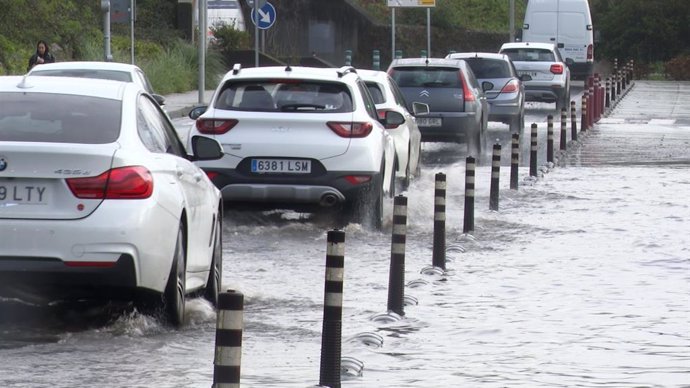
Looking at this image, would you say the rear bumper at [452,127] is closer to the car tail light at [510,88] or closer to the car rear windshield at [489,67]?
the car tail light at [510,88]

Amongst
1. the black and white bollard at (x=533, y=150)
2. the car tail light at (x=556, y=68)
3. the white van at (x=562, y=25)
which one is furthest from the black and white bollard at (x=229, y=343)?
the white van at (x=562, y=25)

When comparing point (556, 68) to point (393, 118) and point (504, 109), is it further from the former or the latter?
point (393, 118)

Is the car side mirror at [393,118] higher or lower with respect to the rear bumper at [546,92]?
Answer: higher

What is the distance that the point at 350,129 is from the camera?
53.4 feet

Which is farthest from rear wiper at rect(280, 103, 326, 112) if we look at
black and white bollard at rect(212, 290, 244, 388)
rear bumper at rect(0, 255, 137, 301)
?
black and white bollard at rect(212, 290, 244, 388)

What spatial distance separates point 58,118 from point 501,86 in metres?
25.6

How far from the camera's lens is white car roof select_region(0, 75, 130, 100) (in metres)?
10.2

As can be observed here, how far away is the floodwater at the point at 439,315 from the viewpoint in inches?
360

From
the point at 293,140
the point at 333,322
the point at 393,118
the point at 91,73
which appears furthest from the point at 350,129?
the point at 91,73

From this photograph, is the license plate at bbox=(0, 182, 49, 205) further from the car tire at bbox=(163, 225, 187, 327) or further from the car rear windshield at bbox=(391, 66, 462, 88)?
the car rear windshield at bbox=(391, 66, 462, 88)

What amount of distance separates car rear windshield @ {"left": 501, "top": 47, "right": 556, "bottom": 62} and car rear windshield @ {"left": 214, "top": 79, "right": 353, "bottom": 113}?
2838 cm

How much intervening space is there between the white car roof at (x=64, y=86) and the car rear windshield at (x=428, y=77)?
17.8 m

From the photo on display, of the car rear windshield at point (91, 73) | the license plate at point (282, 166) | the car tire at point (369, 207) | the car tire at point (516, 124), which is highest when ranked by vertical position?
the car rear windshield at point (91, 73)

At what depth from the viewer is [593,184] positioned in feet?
78.7
